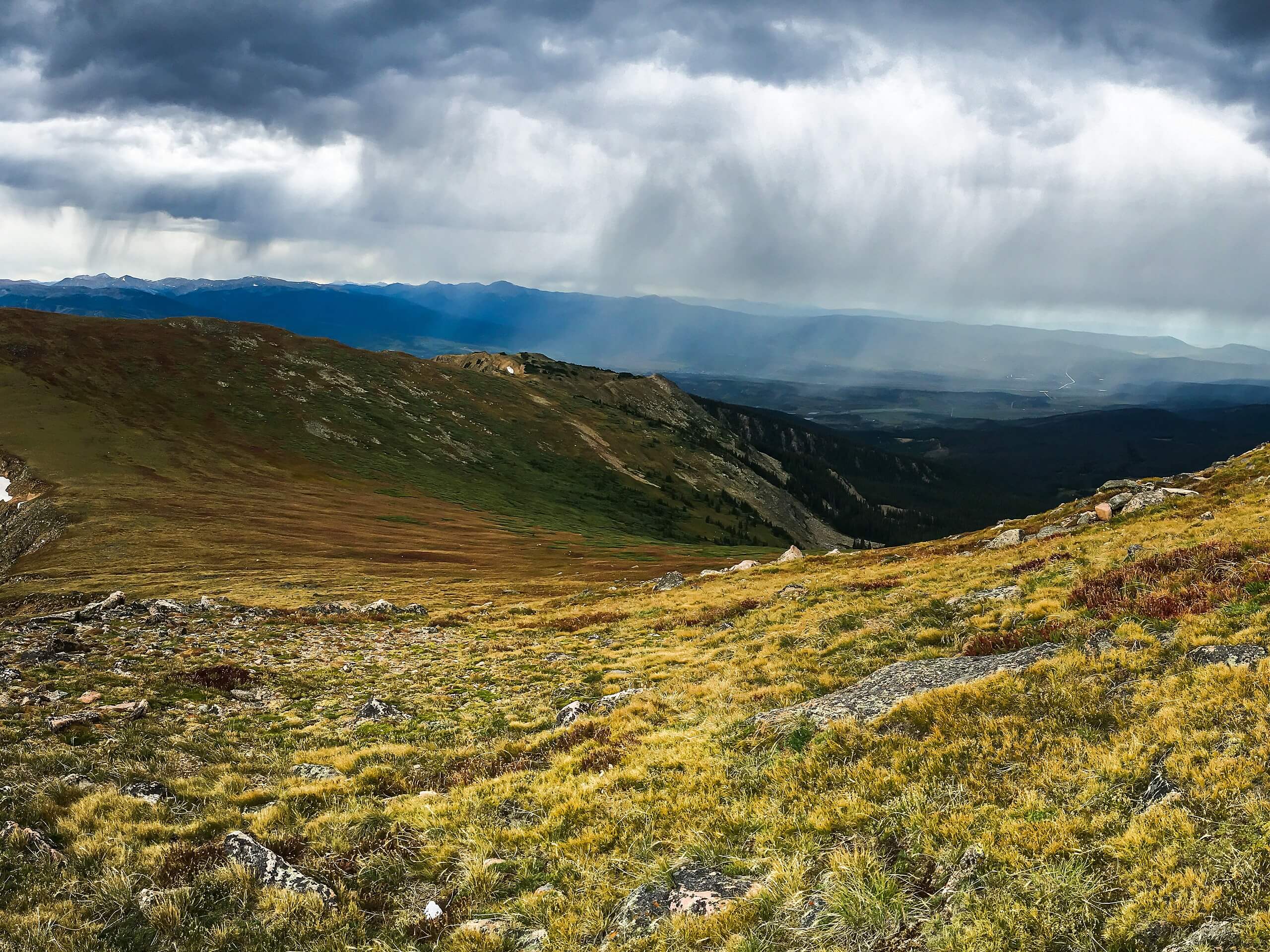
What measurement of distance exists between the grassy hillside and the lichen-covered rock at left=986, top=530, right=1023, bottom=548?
17868mm

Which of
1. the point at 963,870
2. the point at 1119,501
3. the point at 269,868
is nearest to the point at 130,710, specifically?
the point at 269,868

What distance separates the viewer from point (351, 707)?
1998cm

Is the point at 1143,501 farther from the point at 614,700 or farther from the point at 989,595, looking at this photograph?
the point at 614,700

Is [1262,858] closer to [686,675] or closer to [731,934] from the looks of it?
[731,934]

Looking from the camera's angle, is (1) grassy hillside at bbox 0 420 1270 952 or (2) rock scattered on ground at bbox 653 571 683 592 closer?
(1) grassy hillside at bbox 0 420 1270 952

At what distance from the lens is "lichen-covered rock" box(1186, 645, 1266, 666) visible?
11.0m

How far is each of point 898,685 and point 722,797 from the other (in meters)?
5.82

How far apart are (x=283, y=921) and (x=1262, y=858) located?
41.2ft

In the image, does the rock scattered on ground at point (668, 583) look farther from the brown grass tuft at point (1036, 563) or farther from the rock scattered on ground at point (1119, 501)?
the rock scattered on ground at point (1119, 501)

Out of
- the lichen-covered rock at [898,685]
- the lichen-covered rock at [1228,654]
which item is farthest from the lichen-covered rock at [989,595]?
the lichen-covered rock at [1228,654]

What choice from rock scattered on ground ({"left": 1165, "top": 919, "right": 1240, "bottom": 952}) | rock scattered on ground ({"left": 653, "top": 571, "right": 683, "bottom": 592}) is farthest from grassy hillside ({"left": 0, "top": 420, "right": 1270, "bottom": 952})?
rock scattered on ground ({"left": 653, "top": 571, "right": 683, "bottom": 592})

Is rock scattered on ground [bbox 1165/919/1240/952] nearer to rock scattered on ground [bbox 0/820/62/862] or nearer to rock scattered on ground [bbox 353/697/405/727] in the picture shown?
rock scattered on ground [bbox 0/820/62/862]

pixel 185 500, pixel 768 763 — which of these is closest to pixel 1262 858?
pixel 768 763

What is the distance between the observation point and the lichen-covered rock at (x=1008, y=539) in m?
38.8
